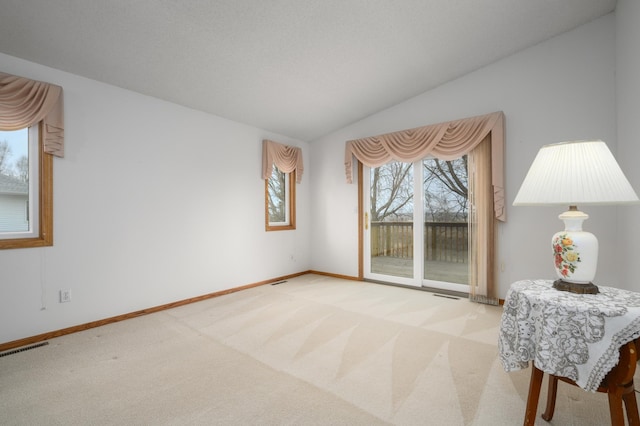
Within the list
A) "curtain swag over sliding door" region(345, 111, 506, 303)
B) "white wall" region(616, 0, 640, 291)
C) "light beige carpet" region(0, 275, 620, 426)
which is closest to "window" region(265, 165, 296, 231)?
"light beige carpet" region(0, 275, 620, 426)

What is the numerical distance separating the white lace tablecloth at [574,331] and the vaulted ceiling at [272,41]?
244cm

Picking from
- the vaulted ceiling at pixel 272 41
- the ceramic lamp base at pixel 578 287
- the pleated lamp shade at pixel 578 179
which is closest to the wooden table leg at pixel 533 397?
the ceramic lamp base at pixel 578 287

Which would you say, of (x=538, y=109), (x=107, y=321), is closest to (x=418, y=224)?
(x=538, y=109)

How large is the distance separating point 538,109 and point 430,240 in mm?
1948

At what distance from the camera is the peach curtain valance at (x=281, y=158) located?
4.55 meters

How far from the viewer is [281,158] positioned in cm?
478

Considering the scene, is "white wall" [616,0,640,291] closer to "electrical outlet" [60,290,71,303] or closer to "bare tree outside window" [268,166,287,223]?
"bare tree outside window" [268,166,287,223]

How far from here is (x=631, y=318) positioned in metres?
1.19

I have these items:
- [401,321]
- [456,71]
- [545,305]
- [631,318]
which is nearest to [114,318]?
[401,321]

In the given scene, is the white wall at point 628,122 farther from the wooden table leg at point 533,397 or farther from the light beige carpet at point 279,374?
the wooden table leg at point 533,397

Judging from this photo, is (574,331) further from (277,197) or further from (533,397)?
(277,197)

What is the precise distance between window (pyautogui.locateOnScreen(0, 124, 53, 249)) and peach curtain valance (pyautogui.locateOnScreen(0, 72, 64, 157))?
0.12 metres

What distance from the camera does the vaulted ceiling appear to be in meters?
2.27

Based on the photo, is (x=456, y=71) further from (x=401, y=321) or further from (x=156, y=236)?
(x=156, y=236)
